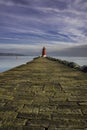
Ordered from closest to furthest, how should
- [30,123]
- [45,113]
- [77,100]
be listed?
[30,123] → [45,113] → [77,100]

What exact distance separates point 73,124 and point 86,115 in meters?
0.54

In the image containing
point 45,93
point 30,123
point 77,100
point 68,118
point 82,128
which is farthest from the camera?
point 45,93

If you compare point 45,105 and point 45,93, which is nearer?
point 45,105

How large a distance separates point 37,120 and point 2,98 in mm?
1930

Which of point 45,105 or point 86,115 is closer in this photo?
point 86,115

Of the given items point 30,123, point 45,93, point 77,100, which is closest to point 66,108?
point 77,100

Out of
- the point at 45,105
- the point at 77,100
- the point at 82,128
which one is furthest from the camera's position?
the point at 77,100

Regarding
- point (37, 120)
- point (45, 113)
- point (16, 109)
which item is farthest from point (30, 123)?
point (16, 109)

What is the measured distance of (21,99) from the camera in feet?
18.1

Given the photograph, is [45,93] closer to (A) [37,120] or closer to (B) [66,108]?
(B) [66,108]

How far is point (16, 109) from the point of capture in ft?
15.0

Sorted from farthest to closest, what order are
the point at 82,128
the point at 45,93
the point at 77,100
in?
the point at 45,93 < the point at 77,100 < the point at 82,128

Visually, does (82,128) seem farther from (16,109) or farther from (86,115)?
(16,109)

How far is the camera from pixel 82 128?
11.5ft
